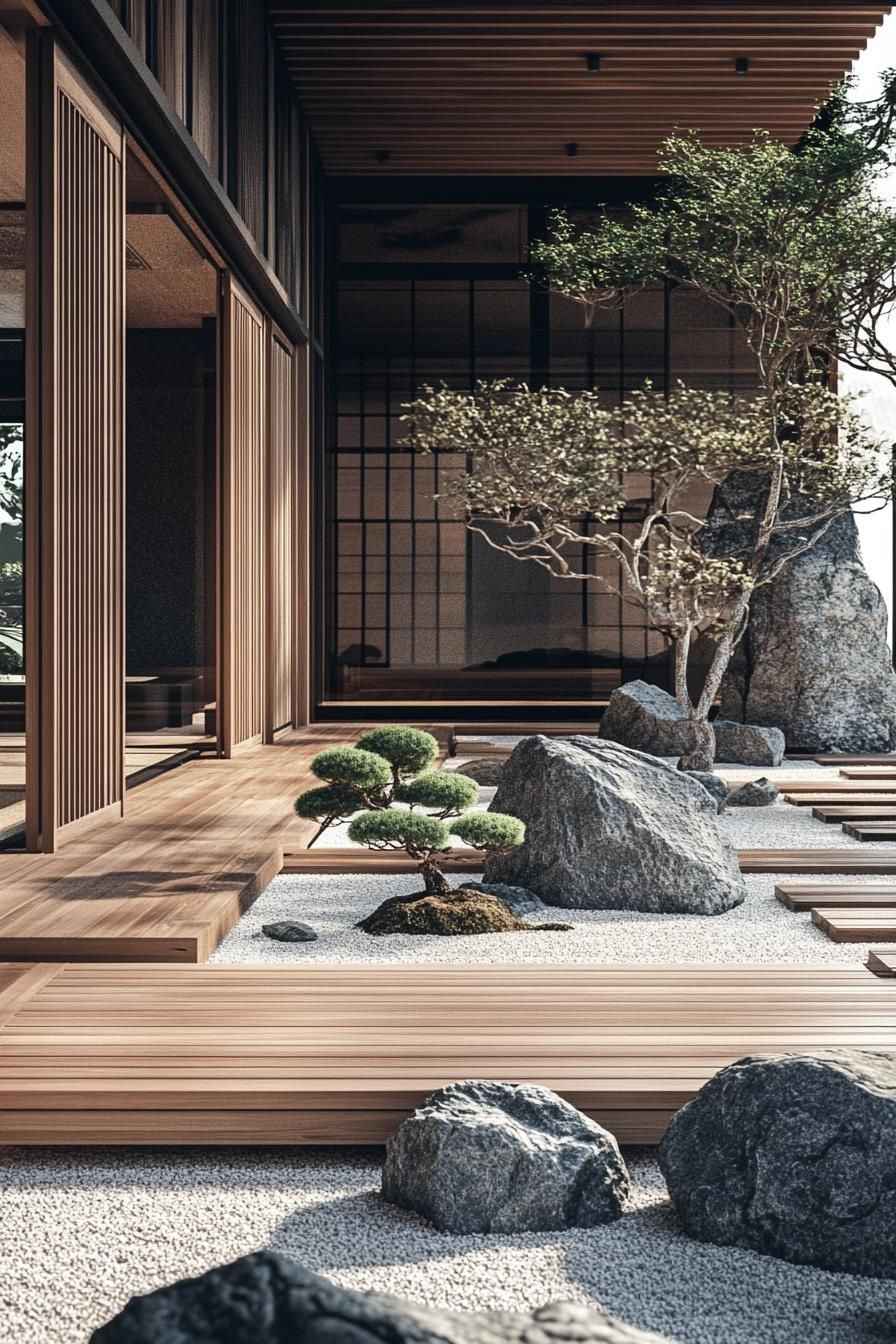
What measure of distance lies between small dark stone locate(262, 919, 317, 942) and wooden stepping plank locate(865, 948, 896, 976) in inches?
55.3

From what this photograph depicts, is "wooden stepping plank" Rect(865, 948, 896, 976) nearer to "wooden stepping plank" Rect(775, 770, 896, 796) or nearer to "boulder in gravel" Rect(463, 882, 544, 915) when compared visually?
"boulder in gravel" Rect(463, 882, 544, 915)

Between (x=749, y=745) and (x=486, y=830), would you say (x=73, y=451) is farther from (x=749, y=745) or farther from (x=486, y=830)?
(x=749, y=745)

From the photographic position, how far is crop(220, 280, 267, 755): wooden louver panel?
24.2 feet

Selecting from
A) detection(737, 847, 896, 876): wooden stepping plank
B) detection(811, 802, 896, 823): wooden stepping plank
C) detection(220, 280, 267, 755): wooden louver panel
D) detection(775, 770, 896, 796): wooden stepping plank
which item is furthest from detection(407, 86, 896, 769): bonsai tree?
detection(737, 847, 896, 876): wooden stepping plank

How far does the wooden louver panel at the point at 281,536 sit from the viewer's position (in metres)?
8.66

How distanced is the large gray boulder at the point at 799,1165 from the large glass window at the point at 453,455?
874cm

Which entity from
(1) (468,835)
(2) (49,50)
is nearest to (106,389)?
(2) (49,50)

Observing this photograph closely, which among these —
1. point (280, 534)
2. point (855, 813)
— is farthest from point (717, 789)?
point (280, 534)

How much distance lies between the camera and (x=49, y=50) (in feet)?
13.8

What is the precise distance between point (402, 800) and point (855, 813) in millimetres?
2823

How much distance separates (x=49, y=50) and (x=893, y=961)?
346 centimetres

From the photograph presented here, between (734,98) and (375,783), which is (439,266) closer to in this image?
(734,98)

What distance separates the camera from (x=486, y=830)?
368 cm

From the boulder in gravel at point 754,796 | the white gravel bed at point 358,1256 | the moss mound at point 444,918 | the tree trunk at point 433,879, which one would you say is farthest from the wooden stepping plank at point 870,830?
the white gravel bed at point 358,1256
